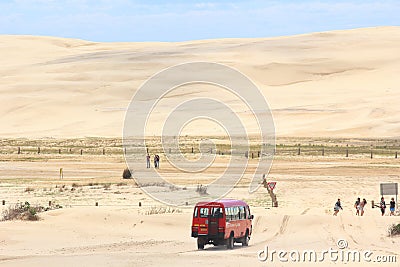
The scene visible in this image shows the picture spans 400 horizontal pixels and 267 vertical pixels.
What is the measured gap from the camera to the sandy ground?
22.3 meters

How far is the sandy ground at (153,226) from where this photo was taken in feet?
73.3

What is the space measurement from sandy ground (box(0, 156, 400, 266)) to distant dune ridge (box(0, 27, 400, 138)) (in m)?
40.4

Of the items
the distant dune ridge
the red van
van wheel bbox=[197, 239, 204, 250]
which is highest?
the distant dune ridge

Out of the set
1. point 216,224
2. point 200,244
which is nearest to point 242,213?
point 216,224

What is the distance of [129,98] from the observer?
11850cm

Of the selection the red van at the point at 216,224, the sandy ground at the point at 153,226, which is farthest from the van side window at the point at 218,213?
the sandy ground at the point at 153,226

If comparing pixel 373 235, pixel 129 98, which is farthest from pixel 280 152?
pixel 129 98

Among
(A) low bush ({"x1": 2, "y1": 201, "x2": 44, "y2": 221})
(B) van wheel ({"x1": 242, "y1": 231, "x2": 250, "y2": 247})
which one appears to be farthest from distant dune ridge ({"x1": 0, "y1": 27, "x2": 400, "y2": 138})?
(B) van wheel ({"x1": 242, "y1": 231, "x2": 250, "y2": 247})

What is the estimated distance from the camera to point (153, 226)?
29.0m

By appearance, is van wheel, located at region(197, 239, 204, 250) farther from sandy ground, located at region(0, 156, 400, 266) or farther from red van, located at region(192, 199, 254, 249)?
sandy ground, located at region(0, 156, 400, 266)

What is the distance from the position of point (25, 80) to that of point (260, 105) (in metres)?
44.0

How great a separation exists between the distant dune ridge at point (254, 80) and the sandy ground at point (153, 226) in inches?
1591

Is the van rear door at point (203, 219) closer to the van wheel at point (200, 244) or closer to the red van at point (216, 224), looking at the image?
the red van at point (216, 224)

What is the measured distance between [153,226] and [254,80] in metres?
104
